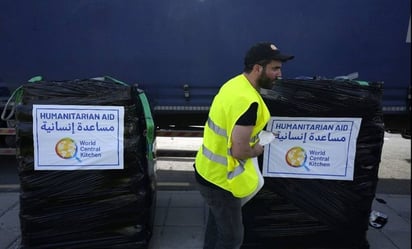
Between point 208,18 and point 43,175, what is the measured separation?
9.34 ft

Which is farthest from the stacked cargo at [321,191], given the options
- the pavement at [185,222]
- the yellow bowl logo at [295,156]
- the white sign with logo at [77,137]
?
the white sign with logo at [77,137]

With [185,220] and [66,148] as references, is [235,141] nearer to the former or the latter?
[66,148]

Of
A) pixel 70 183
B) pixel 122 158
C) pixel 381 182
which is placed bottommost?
pixel 381 182

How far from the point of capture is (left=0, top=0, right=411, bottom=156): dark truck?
5016 millimetres

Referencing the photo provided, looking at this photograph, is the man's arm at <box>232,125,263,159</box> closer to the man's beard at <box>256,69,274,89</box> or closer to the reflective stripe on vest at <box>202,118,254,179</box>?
the reflective stripe on vest at <box>202,118,254,179</box>

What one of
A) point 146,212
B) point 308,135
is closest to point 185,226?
point 146,212

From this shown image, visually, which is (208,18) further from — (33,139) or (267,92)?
(33,139)

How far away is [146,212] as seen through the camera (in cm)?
347

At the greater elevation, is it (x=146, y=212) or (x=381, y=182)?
(x=146, y=212)

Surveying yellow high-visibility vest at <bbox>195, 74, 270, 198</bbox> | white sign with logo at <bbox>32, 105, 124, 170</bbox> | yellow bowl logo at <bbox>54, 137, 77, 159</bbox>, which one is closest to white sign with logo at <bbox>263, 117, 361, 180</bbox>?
yellow high-visibility vest at <bbox>195, 74, 270, 198</bbox>

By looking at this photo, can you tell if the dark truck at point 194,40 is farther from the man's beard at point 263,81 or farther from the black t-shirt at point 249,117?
the black t-shirt at point 249,117

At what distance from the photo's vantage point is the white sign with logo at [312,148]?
132 inches

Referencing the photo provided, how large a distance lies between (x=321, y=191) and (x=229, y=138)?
144 centimetres

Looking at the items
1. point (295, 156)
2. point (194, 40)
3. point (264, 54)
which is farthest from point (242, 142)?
point (194, 40)
